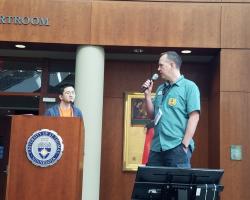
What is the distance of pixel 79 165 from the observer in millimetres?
4410

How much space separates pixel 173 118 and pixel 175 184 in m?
0.80

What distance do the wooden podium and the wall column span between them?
3.57m

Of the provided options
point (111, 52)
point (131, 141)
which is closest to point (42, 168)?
point (111, 52)

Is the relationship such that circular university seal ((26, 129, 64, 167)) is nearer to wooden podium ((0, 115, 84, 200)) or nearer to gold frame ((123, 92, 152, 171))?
wooden podium ((0, 115, 84, 200))

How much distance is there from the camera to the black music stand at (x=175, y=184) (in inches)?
141

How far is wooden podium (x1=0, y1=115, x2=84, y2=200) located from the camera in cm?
430

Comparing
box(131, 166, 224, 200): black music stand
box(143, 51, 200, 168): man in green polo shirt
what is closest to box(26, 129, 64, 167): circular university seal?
box(143, 51, 200, 168): man in green polo shirt

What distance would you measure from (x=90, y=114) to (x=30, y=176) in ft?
12.2

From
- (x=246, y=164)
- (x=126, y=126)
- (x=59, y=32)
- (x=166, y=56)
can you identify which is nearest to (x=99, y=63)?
(x=59, y=32)

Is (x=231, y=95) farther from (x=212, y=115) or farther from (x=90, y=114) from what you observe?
(x=90, y=114)

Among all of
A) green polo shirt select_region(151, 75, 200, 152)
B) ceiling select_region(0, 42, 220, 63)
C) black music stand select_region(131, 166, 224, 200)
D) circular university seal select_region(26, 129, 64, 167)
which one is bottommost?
black music stand select_region(131, 166, 224, 200)

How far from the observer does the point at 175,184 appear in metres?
3.63

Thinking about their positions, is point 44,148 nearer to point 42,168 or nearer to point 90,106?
point 42,168

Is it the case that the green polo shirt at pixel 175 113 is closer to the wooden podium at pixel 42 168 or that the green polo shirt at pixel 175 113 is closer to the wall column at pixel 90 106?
the wooden podium at pixel 42 168
